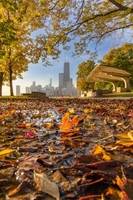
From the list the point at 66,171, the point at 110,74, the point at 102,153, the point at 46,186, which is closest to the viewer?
the point at 46,186

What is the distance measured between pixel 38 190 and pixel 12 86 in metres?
58.1

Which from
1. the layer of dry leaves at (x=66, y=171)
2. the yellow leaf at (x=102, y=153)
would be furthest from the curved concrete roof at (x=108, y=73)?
the yellow leaf at (x=102, y=153)

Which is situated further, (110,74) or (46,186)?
(110,74)

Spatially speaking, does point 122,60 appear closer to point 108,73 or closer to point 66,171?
point 108,73

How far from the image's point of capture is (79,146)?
5.08 m

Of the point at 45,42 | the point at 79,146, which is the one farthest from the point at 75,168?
the point at 45,42

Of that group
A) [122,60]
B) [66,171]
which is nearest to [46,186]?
[66,171]

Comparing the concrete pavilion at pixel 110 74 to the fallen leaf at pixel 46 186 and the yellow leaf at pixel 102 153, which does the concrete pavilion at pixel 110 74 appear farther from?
the fallen leaf at pixel 46 186

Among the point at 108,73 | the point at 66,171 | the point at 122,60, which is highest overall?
the point at 122,60

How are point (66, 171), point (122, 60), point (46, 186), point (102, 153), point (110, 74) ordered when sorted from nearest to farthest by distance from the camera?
point (46, 186), point (66, 171), point (102, 153), point (110, 74), point (122, 60)

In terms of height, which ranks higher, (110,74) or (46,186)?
(110,74)

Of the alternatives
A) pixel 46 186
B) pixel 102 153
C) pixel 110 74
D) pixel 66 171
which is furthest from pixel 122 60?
pixel 46 186

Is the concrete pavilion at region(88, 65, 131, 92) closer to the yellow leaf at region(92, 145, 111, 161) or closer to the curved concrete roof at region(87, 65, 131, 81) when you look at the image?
the curved concrete roof at region(87, 65, 131, 81)

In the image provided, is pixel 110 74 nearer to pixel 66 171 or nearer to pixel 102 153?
pixel 102 153
